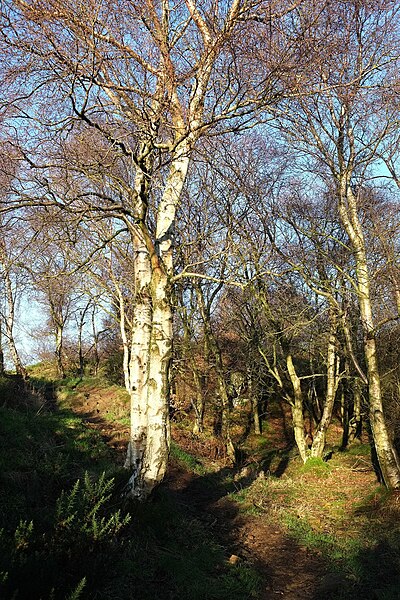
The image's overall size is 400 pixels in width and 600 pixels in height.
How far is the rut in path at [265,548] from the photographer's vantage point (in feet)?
17.8

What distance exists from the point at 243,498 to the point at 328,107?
8.62 meters

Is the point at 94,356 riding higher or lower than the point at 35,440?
higher

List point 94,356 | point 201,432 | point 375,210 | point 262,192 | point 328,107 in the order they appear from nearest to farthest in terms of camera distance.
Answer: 1. point 328,107
2. point 375,210
3. point 262,192
4. point 201,432
5. point 94,356

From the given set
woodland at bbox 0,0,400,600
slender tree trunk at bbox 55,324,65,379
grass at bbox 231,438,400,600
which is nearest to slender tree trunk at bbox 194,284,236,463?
woodland at bbox 0,0,400,600

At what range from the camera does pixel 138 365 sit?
8.20 m

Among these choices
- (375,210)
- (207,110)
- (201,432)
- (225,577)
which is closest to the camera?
(225,577)

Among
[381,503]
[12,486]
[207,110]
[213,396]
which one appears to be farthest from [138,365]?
[213,396]

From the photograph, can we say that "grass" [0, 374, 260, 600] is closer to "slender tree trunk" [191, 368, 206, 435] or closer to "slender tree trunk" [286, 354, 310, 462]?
"slender tree trunk" [286, 354, 310, 462]

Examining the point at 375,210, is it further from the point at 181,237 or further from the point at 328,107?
the point at 181,237

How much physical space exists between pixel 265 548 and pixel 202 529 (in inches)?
38.9

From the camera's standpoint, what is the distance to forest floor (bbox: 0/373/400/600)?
13.1ft

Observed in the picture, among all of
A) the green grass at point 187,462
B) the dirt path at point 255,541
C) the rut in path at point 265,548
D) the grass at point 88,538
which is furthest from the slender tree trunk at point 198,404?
the grass at point 88,538

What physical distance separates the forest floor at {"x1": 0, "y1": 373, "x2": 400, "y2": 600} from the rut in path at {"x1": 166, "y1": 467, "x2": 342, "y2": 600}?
0.08ft

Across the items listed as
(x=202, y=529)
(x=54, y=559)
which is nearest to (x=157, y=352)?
(x=202, y=529)
